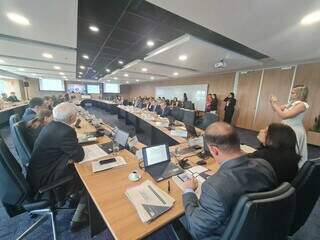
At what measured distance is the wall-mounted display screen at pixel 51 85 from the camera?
1358 cm

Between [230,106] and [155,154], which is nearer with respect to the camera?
[155,154]

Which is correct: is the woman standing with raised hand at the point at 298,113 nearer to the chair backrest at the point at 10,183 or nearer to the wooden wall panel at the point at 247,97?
the chair backrest at the point at 10,183

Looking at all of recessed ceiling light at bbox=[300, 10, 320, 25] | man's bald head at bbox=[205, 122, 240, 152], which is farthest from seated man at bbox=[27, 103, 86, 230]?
recessed ceiling light at bbox=[300, 10, 320, 25]

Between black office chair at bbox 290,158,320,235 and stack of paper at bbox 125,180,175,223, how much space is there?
2.89 feet

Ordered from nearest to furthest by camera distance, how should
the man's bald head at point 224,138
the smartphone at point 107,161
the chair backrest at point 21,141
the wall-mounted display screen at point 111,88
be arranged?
the man's bald head at point 224,138, the smartphone at point 107,161, the chair backrest at point 21,141, the wall-mounted display screen at point 111,88

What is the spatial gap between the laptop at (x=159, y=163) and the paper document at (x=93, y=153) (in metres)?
0.64

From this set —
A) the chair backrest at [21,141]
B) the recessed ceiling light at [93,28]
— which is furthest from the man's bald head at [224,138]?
the recessed ceiling light at [93,28]

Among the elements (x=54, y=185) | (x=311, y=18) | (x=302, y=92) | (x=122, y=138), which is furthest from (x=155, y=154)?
(x=311, y=18)

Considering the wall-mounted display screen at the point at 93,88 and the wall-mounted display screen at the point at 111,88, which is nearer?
the wall-mounted display screen at the point at 93,88

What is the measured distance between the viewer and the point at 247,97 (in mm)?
6484

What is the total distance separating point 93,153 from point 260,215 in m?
1.79

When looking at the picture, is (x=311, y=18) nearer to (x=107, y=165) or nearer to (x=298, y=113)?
(x=298, y=113)

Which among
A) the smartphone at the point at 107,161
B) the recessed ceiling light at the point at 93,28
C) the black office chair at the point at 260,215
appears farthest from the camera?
the recessed ceiling light at the point at 93,28

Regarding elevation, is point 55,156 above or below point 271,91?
below
